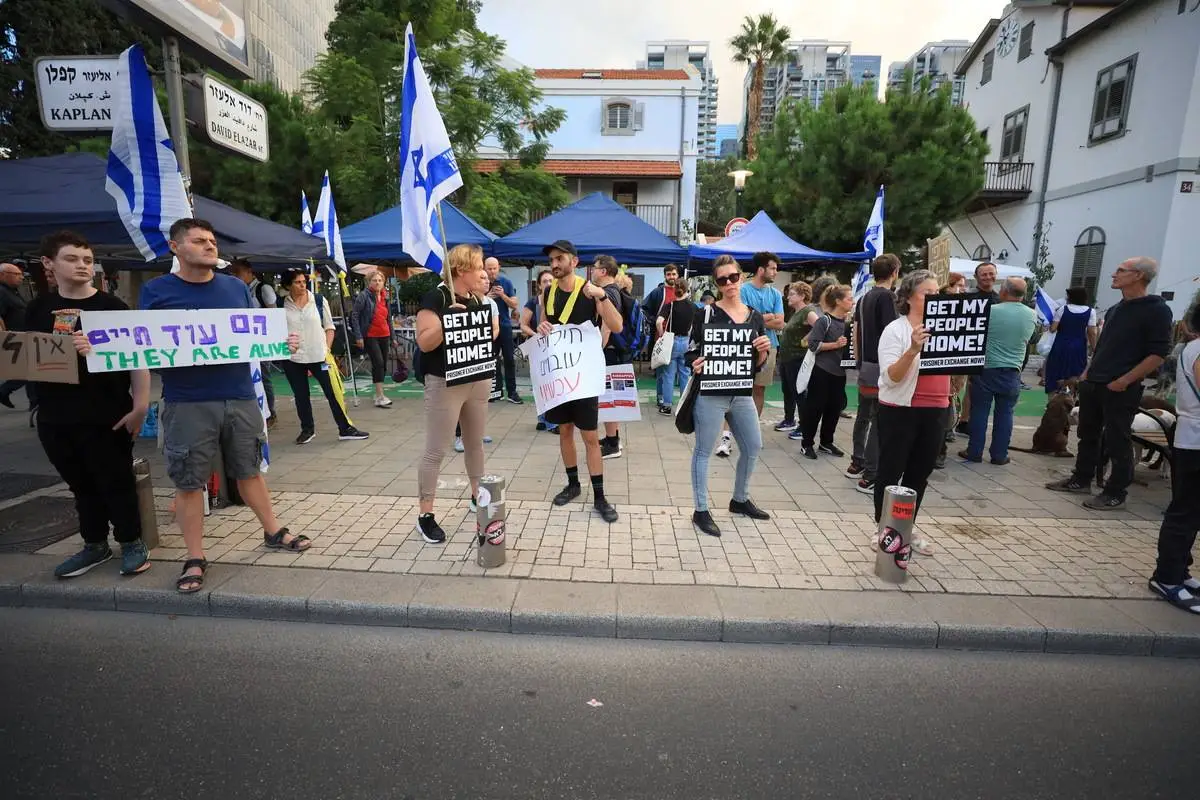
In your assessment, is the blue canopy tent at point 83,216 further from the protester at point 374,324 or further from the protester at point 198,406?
the protester at point 374,324

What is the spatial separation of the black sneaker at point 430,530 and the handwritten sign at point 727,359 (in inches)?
83.2

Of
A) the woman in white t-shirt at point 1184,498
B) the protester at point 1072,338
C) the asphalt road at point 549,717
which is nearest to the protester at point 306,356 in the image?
the asphalt road at point 549,717

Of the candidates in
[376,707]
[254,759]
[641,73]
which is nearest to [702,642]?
[376,707]

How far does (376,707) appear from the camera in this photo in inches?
109

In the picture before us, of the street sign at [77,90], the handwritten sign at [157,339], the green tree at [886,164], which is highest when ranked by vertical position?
the green tree at [886,164]

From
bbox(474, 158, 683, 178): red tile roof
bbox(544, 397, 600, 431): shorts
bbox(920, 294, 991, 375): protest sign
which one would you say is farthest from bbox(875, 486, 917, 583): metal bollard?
bbox(474, 158, 683, 178): red tile roof

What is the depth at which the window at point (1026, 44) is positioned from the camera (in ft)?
65.4

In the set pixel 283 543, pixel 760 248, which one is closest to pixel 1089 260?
pixel 760 248

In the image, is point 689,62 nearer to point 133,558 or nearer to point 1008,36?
point 1008,36

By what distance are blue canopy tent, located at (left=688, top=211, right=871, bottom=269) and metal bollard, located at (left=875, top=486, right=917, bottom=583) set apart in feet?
24.4

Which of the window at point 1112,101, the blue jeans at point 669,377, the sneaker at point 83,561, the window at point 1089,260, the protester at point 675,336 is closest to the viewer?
the sneaker at point 83,561

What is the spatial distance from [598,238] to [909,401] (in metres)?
7.05

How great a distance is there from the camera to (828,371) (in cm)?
645

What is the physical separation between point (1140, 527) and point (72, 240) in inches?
300
